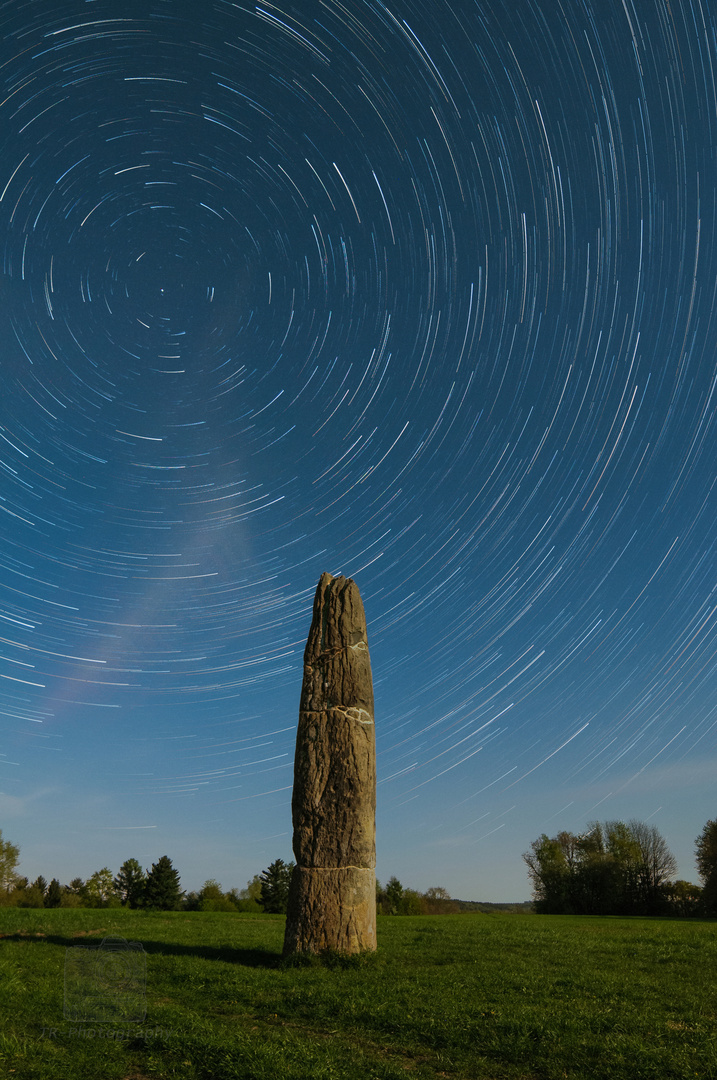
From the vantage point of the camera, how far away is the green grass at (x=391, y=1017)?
764cm

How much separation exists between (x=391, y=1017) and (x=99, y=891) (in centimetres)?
5532

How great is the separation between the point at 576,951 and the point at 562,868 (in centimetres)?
5578

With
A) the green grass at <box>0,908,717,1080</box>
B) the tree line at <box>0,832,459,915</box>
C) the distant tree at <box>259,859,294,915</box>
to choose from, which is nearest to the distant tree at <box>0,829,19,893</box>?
the tree line at <box>0,832,459,915</box>

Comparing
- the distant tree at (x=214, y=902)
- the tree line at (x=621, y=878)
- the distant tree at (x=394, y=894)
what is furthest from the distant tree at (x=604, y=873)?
the distant tree at (x=214, y=902)

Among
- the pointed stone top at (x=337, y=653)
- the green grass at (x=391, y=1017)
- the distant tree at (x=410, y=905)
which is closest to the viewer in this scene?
the green grass at (x=391, y=1017)

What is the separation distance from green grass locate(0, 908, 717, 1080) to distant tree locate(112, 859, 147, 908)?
42032 millimetres

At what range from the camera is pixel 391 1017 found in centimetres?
962

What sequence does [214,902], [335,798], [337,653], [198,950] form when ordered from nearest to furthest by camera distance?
[335,798] → [198,950] → [337,653] → [214,902]

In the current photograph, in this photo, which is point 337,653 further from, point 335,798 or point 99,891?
point 99,891

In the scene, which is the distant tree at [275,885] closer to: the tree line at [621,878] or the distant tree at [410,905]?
the distant tree at [410,905]

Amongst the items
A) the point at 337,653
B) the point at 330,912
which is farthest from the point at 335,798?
the point at 337,653

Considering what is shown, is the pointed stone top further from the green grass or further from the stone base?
the green grass

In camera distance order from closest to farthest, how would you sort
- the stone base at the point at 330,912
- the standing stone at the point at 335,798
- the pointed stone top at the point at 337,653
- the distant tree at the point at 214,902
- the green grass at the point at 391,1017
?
the green grass at the point at 391,1017 < the stone base at the point at 330,912 < the standing stone at the point at 335,798 < the pointed stone top at the point at 337,653 < the distant tree at the point at 214,902

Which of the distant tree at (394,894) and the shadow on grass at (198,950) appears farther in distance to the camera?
the distant tree at (394,894)
